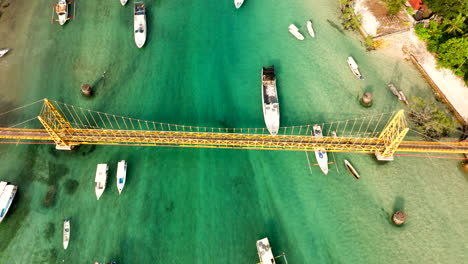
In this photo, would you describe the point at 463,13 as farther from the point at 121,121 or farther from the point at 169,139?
the point at 121,121

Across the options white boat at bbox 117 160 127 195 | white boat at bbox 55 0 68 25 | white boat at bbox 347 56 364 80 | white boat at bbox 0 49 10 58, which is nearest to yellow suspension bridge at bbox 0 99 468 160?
white boat at bbox 117 160 127 195

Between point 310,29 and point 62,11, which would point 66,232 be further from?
point 310,29

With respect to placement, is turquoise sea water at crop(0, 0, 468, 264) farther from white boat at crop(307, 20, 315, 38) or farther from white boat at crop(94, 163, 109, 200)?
white boat at crop(307, 20, 315, 38)

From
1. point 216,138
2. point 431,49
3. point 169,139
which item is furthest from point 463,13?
point 169,139

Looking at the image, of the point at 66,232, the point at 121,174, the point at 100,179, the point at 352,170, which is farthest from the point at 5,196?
the point at 352,170

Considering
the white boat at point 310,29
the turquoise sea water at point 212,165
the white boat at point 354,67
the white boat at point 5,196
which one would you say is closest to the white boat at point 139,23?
the turquoise sea water at point 212,165

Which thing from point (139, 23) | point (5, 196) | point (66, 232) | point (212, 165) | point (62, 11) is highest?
point (62, 11)
